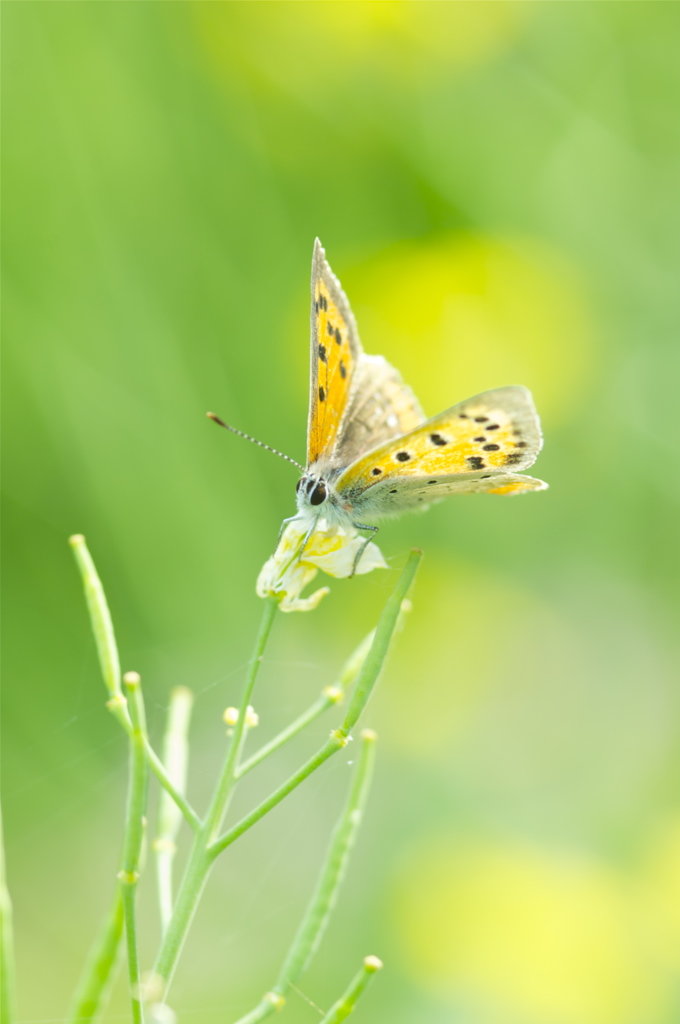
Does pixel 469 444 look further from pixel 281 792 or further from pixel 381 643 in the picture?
pixel 281 792

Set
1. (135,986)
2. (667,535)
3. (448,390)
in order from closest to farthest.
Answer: (135,986)
(667,535)
(448,390)

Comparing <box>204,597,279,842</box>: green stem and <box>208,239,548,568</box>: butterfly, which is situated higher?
<box>208,239,548,568</box>: butterfly

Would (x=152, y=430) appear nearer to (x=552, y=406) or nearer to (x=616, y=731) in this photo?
(x=552, y=406)

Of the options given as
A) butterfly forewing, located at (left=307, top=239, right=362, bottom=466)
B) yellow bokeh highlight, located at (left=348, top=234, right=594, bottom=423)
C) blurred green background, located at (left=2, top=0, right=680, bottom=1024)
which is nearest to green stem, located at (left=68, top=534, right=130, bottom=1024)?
butterfly forewing, located at (left=307, top=239, right=362, bottom=466)

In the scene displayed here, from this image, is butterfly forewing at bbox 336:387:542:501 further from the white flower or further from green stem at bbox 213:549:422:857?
green stem at bbox 213:549:422:857

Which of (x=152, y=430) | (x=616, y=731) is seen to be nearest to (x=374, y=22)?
(x=152, y=430)

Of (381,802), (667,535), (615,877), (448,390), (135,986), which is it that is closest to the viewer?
(135,986)

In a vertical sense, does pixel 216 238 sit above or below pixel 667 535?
above
